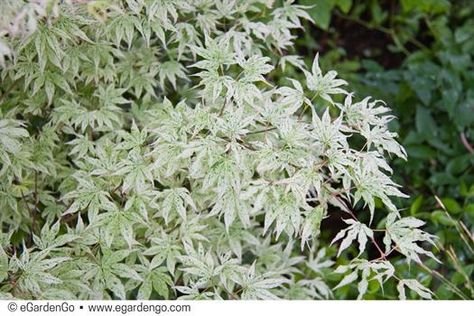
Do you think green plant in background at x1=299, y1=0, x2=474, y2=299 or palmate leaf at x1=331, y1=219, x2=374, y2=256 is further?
green plant in background at x1=299, y1=0, x2=474, y2=299

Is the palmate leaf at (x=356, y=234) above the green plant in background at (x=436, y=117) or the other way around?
above

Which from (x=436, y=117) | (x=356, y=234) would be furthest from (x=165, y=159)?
(x=436, y=117)

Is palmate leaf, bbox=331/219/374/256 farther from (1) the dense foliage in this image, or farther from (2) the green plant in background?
(2) the green plant in background

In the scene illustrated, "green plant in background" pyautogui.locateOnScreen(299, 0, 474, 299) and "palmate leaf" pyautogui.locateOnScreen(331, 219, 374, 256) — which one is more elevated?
"palmate leaf" pyautogui.locateOnScreen(331, 219, 374, 256)

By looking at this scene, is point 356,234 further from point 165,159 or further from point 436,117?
point 436,117

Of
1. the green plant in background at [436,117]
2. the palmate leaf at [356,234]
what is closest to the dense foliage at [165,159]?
the palmate leaf at [356,234]

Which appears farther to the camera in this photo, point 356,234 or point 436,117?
point 436,117

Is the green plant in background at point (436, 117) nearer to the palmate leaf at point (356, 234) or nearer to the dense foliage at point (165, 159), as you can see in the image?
the dense foliage at point (165, 159)

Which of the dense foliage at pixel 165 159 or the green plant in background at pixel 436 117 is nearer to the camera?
the dense foliage at pixel 165 159

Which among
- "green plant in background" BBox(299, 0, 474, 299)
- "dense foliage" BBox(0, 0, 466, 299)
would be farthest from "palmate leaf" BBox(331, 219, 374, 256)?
"green plant in background" BBox(299, 0, 474, 299)

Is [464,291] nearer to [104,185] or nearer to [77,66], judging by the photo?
[104,185]
